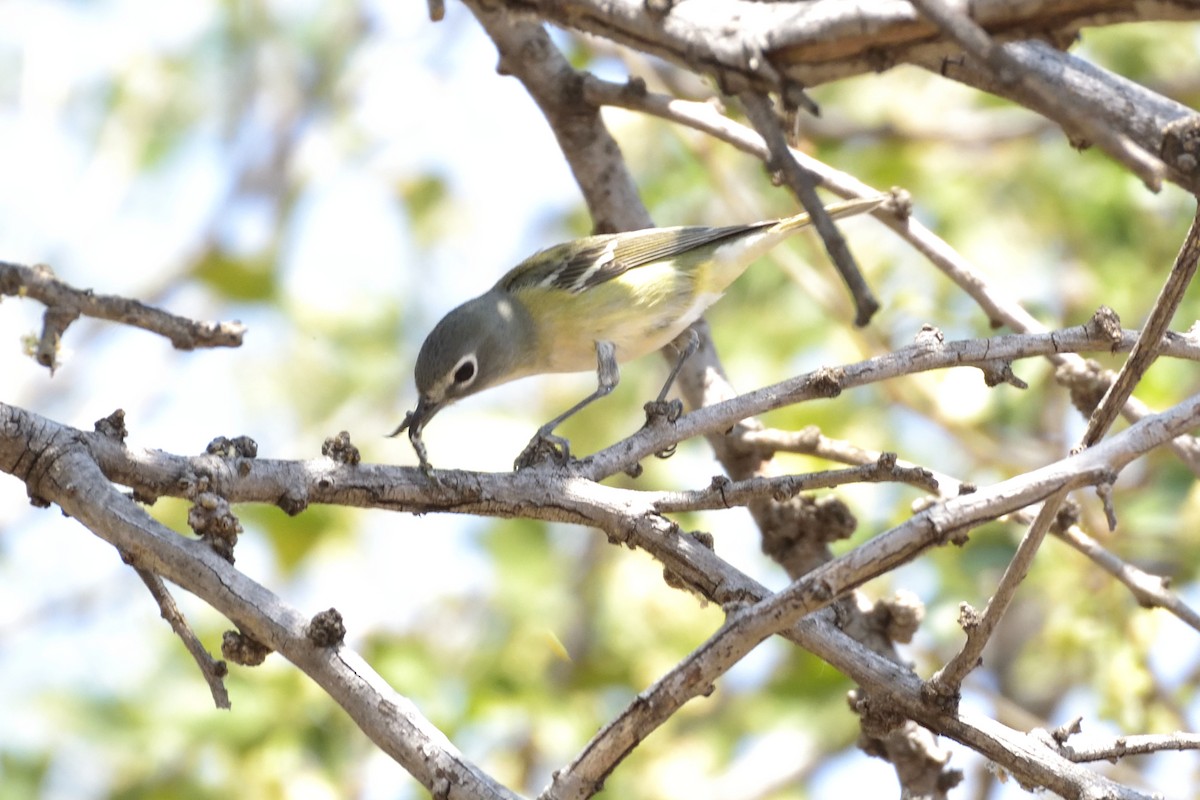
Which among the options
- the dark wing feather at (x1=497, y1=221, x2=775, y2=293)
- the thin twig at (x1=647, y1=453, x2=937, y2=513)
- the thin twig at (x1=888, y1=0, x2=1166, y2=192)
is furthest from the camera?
the dark wing feather at (x1=497, y1=221, x2=775, y2=293)

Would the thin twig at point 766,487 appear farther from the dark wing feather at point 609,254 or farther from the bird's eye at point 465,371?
the dark wing feather at point 609,254

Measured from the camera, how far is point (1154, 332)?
2496 mm

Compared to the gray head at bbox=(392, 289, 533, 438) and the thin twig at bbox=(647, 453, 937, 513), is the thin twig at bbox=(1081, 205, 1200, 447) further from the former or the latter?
the gray head at bbox=(392, 289, 533, 438)

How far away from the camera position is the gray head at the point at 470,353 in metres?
4.66

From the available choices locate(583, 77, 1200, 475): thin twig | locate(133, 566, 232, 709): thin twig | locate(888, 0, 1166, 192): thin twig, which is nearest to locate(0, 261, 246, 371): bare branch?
locate(133, 566, 232, 709): thin twig

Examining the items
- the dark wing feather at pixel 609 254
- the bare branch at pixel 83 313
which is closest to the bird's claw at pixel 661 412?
the bare branch at pixel 83 313

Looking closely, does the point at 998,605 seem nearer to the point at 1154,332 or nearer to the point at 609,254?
the point at 1154,332

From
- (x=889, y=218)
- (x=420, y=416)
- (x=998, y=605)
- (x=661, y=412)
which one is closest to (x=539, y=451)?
(x=661, y=412)

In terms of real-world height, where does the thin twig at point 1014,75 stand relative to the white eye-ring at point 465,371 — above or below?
below

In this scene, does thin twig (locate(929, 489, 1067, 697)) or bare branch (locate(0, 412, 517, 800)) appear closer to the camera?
bare branch (locate(0, 412, 517, 800))

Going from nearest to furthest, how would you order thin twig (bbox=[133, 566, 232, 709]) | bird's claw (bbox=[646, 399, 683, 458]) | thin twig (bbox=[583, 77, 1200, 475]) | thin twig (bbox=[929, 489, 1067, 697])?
thin twig (bbox=[929, 489, 1067, 697]) → thin twig (bbox=[133, 566, 232, 709]) → bird's claw (bbox=[646, 399, 683, 458]) → thin twig (bbox=[583, 77, 1200, 475])

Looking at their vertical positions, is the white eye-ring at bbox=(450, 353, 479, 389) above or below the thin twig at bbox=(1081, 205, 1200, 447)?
above

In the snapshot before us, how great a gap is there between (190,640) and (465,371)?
2325mm

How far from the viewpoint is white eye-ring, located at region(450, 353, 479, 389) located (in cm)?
471
